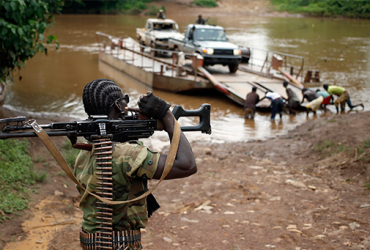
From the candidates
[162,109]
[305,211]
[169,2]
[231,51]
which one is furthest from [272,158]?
[169,2]

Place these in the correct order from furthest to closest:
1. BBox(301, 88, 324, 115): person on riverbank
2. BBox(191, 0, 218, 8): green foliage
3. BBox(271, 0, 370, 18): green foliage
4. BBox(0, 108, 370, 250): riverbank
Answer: BBox(191, 0, 218, 8): green foliage
BBox(271, 0, 370, 18): green foliage
BBox(301, 88, 324, 115): person on riverbank
BBox(0, 108, 370, 250): riverbank

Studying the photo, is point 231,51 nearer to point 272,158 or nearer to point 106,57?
point 106,57

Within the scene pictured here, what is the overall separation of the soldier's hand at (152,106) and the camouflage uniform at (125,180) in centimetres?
22

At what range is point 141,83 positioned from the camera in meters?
18.6

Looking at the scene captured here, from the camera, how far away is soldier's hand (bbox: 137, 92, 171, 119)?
2.77 meters

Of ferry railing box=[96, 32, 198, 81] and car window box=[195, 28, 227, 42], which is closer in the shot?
ferry railing box=[96, 32, 198, 81]

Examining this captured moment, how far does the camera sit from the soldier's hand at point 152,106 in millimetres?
2773

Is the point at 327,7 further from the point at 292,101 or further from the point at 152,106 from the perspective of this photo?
the point at 152,106

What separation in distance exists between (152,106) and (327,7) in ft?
153

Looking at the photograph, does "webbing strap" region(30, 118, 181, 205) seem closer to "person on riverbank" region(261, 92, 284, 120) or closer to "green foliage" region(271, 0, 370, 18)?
"person on riverbank" region(261, 92, 284, 120)

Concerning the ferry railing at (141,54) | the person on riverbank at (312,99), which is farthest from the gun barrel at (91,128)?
the ferry railing at (141,54)

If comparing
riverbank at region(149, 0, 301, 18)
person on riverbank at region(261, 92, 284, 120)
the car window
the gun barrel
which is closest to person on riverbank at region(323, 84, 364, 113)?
person on riverbank at region(261, 92, 284, 120)

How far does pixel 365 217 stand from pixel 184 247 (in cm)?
224

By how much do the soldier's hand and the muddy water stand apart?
8.92 meters
